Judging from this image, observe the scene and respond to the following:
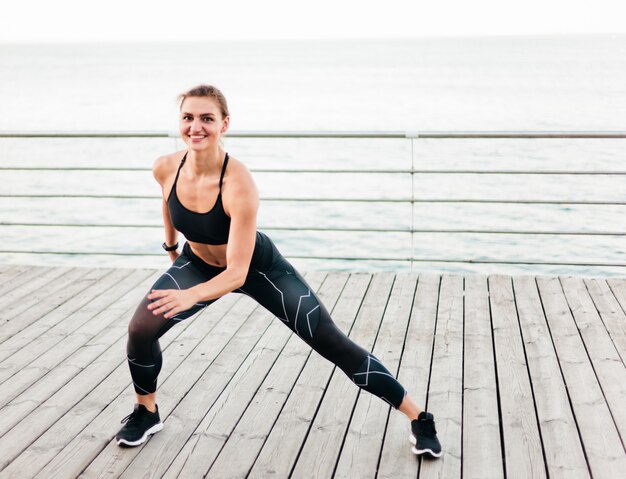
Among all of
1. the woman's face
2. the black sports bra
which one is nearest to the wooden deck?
the black sports bra

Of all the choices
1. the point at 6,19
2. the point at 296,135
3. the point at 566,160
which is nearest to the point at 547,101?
the point at 566,160

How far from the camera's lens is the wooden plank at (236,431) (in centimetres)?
247

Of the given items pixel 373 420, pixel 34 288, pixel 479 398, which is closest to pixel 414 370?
pixel 479 398

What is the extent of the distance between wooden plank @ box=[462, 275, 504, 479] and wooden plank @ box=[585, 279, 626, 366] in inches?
23.7

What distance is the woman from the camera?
7.45 ft

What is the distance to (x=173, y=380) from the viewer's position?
3.19 meters

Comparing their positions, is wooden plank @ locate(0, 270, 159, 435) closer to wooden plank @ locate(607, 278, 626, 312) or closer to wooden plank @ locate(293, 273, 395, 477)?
wooden plank @ locate(293, 273, 395, 477)

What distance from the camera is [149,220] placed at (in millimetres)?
15773

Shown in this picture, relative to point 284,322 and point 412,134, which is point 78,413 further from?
point 412,134

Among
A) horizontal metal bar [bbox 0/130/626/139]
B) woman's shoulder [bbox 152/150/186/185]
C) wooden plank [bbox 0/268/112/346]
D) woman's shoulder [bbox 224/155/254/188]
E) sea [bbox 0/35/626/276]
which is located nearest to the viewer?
woman's shoulder [bbox 224/155/254/188]

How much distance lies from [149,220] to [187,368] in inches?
506

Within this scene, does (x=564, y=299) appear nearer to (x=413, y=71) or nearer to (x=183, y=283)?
Answer: (x=183, y=283)

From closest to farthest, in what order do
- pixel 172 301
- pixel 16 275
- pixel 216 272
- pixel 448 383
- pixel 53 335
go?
pixel 172 301, pixel 216 272, pixel 448 383, pixel 53 335, pixel 16 275

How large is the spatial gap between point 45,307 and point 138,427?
1788 millimetres
